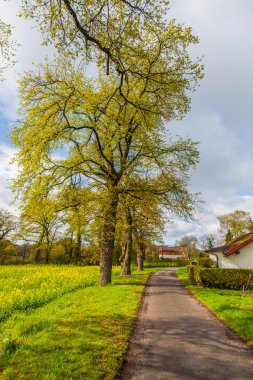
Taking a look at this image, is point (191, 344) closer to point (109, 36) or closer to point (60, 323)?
point (60, 323)

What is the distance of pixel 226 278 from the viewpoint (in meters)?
20.9

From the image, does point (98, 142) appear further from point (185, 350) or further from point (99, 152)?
point (185, 350)

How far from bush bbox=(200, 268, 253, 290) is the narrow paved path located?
10.5 m

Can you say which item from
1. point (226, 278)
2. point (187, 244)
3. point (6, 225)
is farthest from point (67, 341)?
point (187, 244)

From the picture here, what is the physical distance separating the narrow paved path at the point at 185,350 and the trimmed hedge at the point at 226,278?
10498 millimetres

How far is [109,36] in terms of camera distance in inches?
290

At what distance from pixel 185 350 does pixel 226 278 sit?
15.1m

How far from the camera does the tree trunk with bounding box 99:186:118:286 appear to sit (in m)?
17.6

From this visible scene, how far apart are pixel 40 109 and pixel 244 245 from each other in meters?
22.2

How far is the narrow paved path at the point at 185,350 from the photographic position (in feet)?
19.5

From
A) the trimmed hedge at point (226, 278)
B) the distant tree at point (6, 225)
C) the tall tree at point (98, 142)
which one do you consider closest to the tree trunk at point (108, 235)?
the tall tree at point (98, 142)

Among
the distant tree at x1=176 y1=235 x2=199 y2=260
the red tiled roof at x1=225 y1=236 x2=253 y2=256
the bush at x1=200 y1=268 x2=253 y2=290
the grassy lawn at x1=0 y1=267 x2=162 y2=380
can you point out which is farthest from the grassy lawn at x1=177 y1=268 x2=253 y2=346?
the distant tree at x1=176 y1=235 x2=199 y2=260

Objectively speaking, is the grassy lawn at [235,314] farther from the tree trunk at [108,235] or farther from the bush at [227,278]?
the tree trunk at [108,235]

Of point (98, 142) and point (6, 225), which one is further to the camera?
point (6, 225)
